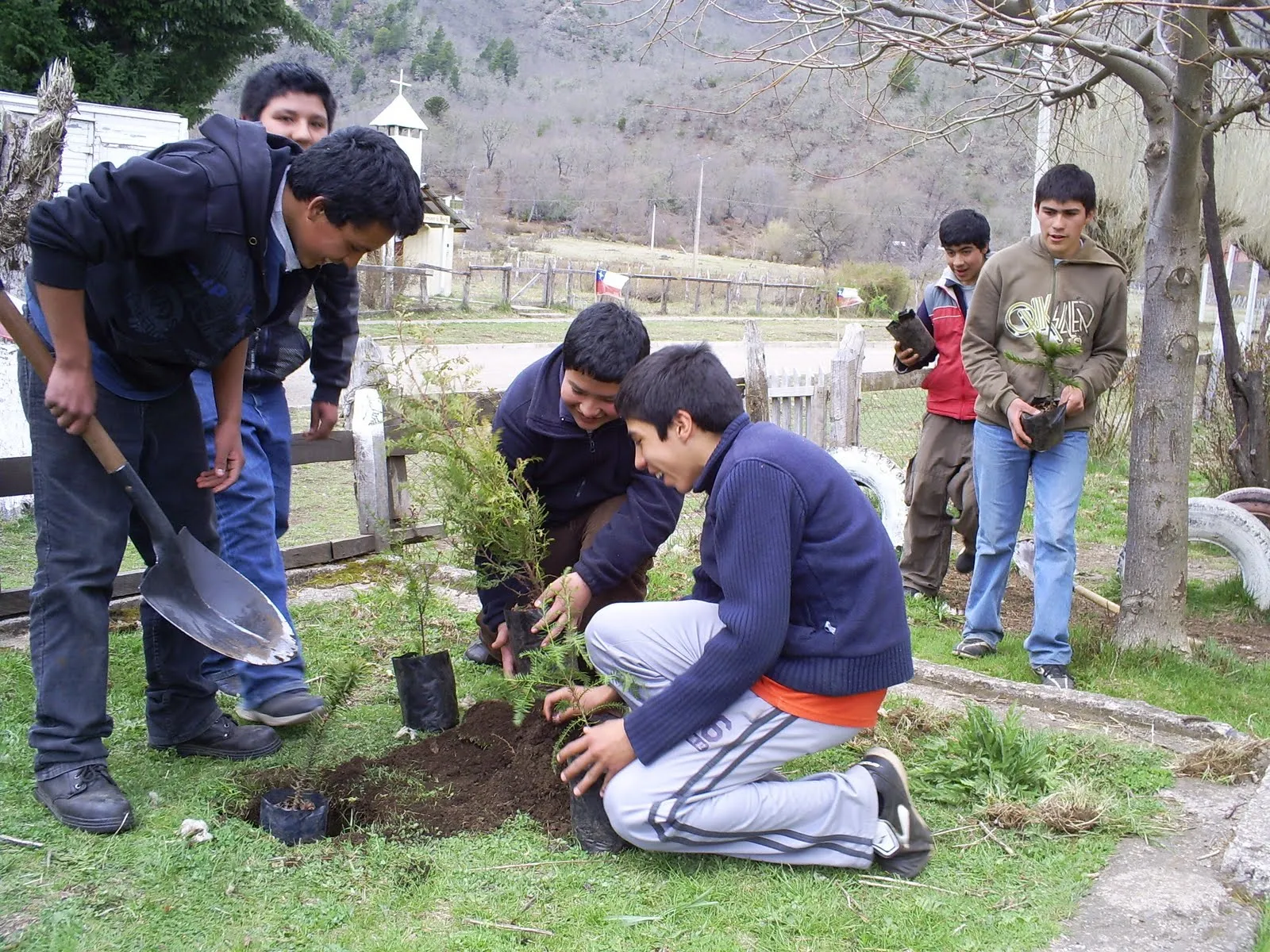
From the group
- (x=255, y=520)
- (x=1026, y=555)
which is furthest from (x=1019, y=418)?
(x=255, y=520)

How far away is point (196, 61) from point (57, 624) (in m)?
16.7

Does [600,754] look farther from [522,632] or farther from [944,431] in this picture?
[944,431]

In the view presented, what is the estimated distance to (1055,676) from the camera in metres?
4.45

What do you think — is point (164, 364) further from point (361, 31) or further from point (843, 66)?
point (361, 31)

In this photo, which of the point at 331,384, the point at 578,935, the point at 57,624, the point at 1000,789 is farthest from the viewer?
the point at 331,384

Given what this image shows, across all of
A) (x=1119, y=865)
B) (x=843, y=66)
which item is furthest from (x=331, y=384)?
(x=1119, y=865)

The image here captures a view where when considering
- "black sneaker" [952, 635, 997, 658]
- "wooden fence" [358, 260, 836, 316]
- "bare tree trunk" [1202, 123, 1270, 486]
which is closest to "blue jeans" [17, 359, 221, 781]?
"black sneaker" [952, 635, 997, 658]

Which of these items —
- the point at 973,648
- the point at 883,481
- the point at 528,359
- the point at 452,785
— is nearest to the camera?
the point at 452,785

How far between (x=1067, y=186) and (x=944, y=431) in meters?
1.77

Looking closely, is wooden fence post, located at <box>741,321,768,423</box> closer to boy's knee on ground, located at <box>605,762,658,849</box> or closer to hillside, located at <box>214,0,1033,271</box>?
boy's knee on ground, located at <box>605,762,658,849</box>

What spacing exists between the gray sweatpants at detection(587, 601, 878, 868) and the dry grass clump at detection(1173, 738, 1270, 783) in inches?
54.4

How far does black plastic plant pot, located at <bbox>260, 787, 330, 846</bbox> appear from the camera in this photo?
2.84 meters

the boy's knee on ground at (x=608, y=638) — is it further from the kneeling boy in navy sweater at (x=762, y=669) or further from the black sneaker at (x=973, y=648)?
the black sneaker at (x=973, y=648)

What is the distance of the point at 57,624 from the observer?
2.90 metres
